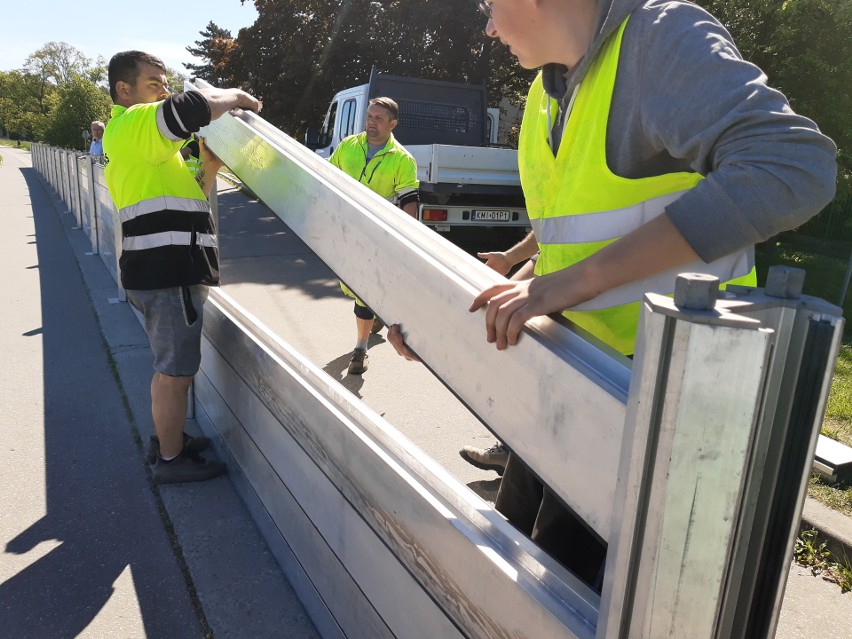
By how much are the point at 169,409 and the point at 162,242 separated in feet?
2.67

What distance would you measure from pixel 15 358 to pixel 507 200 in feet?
21.2

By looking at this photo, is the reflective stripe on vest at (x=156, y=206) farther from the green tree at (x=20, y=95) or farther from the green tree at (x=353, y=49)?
the green tree at (x=20, y=95)

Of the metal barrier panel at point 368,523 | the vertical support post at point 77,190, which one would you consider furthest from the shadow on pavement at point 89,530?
the vertical support post at point 77,190

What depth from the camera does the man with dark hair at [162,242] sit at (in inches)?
120

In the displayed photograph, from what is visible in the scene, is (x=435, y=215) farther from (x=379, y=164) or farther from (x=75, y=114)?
(x=75, y=114)

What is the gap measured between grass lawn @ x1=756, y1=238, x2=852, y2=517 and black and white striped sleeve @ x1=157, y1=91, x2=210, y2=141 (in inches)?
92.4

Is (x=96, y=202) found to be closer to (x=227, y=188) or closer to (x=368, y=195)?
(x=368, y=195)

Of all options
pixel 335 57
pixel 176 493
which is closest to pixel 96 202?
pixel 176 493

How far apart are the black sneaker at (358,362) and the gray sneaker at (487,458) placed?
1721mm

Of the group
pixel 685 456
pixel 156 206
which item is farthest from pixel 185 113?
pixel 685 456

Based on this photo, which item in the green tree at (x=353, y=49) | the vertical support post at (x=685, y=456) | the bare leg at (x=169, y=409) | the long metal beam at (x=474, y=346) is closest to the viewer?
the vertical support post at (x=685, y=456)

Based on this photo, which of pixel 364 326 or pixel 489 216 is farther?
pixel 489 216

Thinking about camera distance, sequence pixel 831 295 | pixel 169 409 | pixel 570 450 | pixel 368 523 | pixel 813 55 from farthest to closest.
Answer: pixel 813 55 < pixel 831 295 < pixel 169 409 < pixel 368 523 < pixel 570 450

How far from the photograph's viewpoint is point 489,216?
377 inches
